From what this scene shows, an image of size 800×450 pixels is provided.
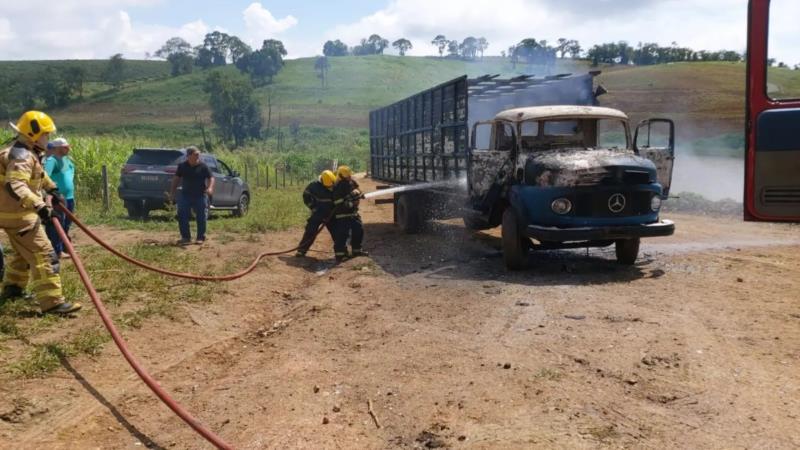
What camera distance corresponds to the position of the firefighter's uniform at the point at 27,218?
530 centimetres

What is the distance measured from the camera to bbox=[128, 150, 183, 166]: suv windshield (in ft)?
44.4

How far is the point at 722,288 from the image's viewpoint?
23.1ft

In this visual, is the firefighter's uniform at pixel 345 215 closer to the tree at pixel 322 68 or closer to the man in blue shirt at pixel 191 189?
the man in blue shirt at pixel 191 189

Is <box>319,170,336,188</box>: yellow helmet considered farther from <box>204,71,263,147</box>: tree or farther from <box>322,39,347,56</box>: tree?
<box>322,39,347,56</box>: tree

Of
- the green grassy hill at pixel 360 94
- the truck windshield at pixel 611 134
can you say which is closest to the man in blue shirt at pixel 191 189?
the truck windshield at pixel 611 134

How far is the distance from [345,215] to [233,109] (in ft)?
191

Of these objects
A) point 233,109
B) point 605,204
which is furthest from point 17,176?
point 233,109

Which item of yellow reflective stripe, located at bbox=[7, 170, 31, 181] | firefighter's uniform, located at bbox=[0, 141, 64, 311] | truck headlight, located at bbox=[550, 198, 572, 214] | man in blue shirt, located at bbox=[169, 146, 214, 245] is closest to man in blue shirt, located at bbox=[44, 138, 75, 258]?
man in blue shirt, located at bbox=[169, 146, 214, 245]

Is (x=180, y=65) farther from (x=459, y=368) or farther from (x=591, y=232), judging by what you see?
(x=459, y=368)

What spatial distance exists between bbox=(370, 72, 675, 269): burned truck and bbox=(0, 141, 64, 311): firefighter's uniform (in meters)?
5.33

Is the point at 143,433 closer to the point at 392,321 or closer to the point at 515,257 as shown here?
the point at 392,321

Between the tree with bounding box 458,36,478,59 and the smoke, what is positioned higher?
the tree with bounding box 458,36,478,59

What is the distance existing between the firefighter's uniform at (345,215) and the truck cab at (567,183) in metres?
1.90

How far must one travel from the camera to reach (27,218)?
5457mm
